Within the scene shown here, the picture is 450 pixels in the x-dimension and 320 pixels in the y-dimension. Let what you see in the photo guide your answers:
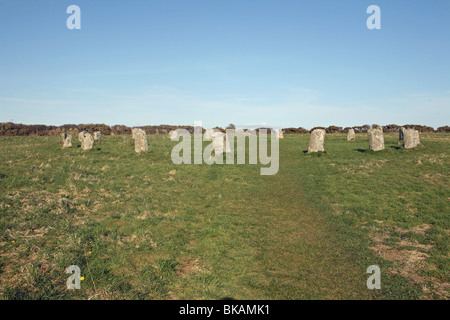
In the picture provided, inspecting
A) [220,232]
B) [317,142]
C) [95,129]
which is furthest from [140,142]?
[95,129]

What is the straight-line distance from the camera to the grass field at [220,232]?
8094 millimetres

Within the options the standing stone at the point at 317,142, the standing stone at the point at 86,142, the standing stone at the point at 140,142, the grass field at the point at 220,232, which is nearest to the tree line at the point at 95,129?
the standing stone at the point at 86,142

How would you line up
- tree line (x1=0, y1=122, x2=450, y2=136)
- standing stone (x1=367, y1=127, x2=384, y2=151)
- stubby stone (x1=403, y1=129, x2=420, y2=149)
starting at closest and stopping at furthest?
standing stone (x1=367, y1=127, x2=384, y2=151) → stubby stone (x1=403, y1=129, x2=420, y2=149) → tree line (x1=0, y1=122, x2=450, y2=136)

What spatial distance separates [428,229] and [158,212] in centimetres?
1138

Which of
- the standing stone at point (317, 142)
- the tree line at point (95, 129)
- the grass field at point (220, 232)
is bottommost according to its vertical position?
the grass field at point (220, 232)

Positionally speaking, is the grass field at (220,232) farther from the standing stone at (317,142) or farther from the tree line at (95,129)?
the tree line at (95,129)

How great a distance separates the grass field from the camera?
8.09 m

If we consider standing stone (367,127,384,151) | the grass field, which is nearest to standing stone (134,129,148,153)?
the grass field

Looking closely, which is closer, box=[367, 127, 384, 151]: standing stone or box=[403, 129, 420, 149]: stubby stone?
box=[367, 127, 384, 151]: standing stone

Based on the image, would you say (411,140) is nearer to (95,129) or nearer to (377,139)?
(377,139)

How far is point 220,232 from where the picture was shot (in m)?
11.7

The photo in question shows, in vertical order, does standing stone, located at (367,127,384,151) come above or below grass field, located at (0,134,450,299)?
above

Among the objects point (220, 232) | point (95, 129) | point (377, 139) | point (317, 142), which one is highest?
point (95, 129)

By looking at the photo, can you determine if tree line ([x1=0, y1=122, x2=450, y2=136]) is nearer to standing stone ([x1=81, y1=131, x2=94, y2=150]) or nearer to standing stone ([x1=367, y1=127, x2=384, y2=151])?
→ standing stone ([x1=81, y1=131, x2=94, y2=150])
